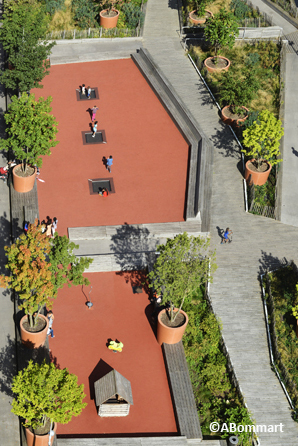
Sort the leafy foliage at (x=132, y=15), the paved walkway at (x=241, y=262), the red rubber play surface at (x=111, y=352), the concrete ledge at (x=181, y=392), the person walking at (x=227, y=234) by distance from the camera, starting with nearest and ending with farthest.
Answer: the concrete ledge at (x=181, y=392) → the red rubber play surface at (x=111, y=352) → the paved walkway at (x=241, y=262) → the person walking at (x=227, y=234) → the leafy foliage at (x=132, y=15)

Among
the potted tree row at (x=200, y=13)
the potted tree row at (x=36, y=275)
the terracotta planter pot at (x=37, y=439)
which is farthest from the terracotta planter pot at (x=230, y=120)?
the terracotta planter pot at (x=37, y=439)

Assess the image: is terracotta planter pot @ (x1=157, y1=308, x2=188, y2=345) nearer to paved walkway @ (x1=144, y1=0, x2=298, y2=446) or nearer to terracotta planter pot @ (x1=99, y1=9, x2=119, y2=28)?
paved walkway @ (x1=144, y1=0, x2=298, y2=446)

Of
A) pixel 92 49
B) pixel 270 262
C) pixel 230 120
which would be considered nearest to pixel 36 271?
pixel 270 262

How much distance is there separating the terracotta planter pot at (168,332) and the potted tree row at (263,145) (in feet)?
38.4

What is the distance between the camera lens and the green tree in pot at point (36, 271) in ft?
88.1

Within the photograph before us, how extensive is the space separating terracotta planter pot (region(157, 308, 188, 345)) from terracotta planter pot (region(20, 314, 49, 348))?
17.9ft

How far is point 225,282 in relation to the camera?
32906 millimetres

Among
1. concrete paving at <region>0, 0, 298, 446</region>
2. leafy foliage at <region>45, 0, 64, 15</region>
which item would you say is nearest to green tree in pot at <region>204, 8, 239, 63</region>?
concrete paving at <region>0, 0, 298, 446</region>

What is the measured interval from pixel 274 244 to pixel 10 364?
16.1 metres

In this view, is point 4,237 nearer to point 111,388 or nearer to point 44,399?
point 111,388

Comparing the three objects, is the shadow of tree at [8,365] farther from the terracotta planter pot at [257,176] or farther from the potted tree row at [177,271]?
the terracotta planter pot at [257,176]

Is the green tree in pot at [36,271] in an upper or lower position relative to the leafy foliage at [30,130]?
lower

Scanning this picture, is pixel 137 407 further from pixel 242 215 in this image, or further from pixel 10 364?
pixel 242 215

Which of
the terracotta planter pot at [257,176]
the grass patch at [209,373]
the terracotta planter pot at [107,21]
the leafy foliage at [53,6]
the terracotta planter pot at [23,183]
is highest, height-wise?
the leafy foliage at [53,6]
